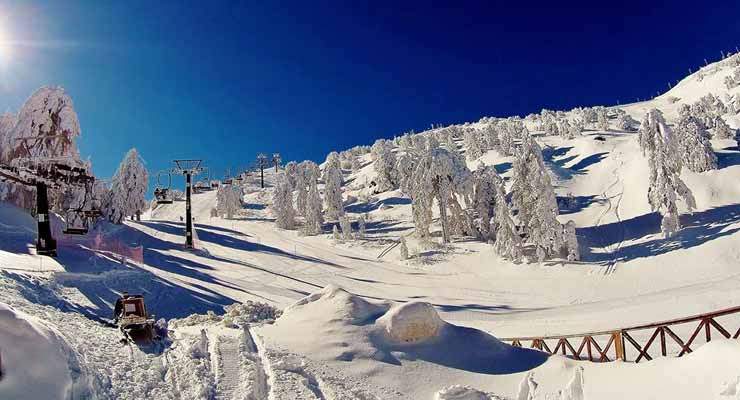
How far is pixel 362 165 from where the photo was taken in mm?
100812

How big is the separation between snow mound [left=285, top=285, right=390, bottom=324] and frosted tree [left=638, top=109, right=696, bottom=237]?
30.7 metres

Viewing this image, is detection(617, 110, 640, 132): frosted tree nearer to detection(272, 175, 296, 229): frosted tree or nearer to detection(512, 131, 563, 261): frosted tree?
detection(512, 131, 563, 261): frosted tree

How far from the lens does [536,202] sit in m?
36.1

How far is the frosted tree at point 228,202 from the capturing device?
228ft

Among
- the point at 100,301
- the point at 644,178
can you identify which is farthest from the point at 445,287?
the point at 644,178

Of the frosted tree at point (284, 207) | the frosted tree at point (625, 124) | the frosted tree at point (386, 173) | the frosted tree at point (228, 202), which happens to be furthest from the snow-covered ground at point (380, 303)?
the frosted tree at point (625, 124)

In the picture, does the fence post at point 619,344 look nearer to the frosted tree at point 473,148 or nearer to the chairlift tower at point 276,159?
the frosted tree at point 473,148

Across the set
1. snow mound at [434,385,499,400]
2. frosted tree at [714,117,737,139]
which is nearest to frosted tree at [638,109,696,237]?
frosted tree at [714,117,737,139]

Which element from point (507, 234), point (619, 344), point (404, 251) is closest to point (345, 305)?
point (619, 344)

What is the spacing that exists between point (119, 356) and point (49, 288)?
8211mm

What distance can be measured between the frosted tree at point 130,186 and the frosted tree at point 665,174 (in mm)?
49839

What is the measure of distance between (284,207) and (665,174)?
39.7m

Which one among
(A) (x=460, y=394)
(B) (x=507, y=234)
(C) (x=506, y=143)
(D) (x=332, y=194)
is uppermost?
(C) (x=506, y=143)

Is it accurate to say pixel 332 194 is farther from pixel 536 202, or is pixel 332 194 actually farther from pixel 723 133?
pixel 723 133
